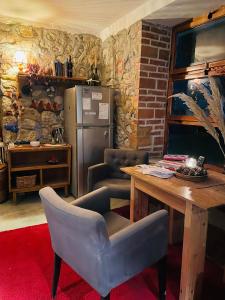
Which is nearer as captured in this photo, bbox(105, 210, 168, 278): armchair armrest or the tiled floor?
bbox(105, 210, 168, 278): armchair armrest

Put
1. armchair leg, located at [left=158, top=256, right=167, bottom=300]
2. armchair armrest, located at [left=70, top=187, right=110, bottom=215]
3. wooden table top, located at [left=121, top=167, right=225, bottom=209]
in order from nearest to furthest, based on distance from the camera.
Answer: wooden table top, located at [left=121, top=167, right=225, bottom=209] → armchair leg, located at [left=158, top=256, right=167, bottom=300] → armchair armrest, located at [left=70, top=187, right=110, bottom=215]

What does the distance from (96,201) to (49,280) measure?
0.70 meters

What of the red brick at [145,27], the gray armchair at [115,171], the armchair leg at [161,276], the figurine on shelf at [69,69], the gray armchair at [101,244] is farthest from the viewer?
the figurine on shelf at [69,69]

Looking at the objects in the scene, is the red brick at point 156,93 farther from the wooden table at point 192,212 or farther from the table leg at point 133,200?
the wooden table at point 192,212

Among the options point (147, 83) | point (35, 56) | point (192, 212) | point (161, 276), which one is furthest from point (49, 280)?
point (35, 56)

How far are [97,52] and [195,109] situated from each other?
273 centimetres

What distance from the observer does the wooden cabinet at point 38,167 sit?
3.20 m

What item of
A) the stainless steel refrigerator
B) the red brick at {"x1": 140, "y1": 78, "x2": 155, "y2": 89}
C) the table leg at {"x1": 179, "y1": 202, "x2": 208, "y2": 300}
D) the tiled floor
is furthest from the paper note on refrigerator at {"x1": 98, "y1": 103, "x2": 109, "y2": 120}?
the table leg at {"x1": 179, "y1": 202, "x2": 208, "y2": 300}

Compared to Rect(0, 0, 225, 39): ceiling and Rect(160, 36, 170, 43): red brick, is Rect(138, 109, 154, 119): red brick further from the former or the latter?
Rect(0, 0, 225, 39): ceiling

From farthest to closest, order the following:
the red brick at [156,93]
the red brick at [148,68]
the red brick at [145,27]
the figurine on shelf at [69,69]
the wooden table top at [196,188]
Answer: the figurine on shelf at [69,69] < the red brick at [156,93] < the red brick at [148,68] < the red brick at [145,27] < the wooden table top at [196,188]

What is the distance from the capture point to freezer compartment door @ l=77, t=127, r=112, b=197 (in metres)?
3.27

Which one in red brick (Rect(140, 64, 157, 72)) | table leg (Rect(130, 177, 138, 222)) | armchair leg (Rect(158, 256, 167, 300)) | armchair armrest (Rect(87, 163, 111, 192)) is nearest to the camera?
armchair leg (Rect(158, 256, 167, 300))

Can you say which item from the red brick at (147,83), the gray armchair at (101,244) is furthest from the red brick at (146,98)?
the gray armchair at (101,244)

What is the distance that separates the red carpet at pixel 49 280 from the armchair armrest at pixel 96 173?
0.87 meters
